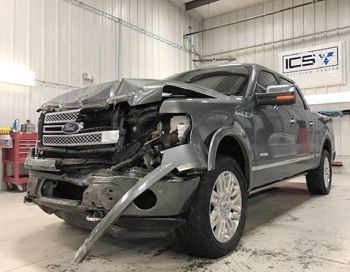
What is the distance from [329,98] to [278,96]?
654cm

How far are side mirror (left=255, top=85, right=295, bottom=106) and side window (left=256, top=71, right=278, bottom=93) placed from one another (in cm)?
17

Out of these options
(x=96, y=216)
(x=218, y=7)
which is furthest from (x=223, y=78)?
(x=218, y=7)

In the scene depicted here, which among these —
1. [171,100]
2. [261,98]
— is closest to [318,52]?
[261,98]

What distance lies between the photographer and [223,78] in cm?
305

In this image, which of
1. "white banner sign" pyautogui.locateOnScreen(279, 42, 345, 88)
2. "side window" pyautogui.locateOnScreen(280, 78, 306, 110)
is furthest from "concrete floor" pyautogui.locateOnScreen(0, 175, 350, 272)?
"white banner sign" pyautogui.locateOnScreen(279, 42, 345, 88)

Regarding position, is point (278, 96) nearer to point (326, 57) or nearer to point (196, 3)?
point (326, 57)

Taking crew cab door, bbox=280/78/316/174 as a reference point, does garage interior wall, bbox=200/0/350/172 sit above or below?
above

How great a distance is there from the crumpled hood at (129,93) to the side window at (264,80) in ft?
2.76

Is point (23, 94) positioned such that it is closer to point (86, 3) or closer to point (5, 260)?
point (86, 3)

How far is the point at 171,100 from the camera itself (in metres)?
2.02

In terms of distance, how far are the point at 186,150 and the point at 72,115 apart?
82 cm

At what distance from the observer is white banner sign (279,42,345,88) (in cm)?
828

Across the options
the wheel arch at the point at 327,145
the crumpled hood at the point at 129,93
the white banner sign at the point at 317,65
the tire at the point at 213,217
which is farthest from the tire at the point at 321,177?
the white banner sign at the point at 317,65

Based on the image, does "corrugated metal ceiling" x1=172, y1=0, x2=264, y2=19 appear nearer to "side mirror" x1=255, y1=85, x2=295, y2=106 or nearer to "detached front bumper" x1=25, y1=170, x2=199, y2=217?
"side mirror" x1=255, y1=85, x2=295, y2=106
